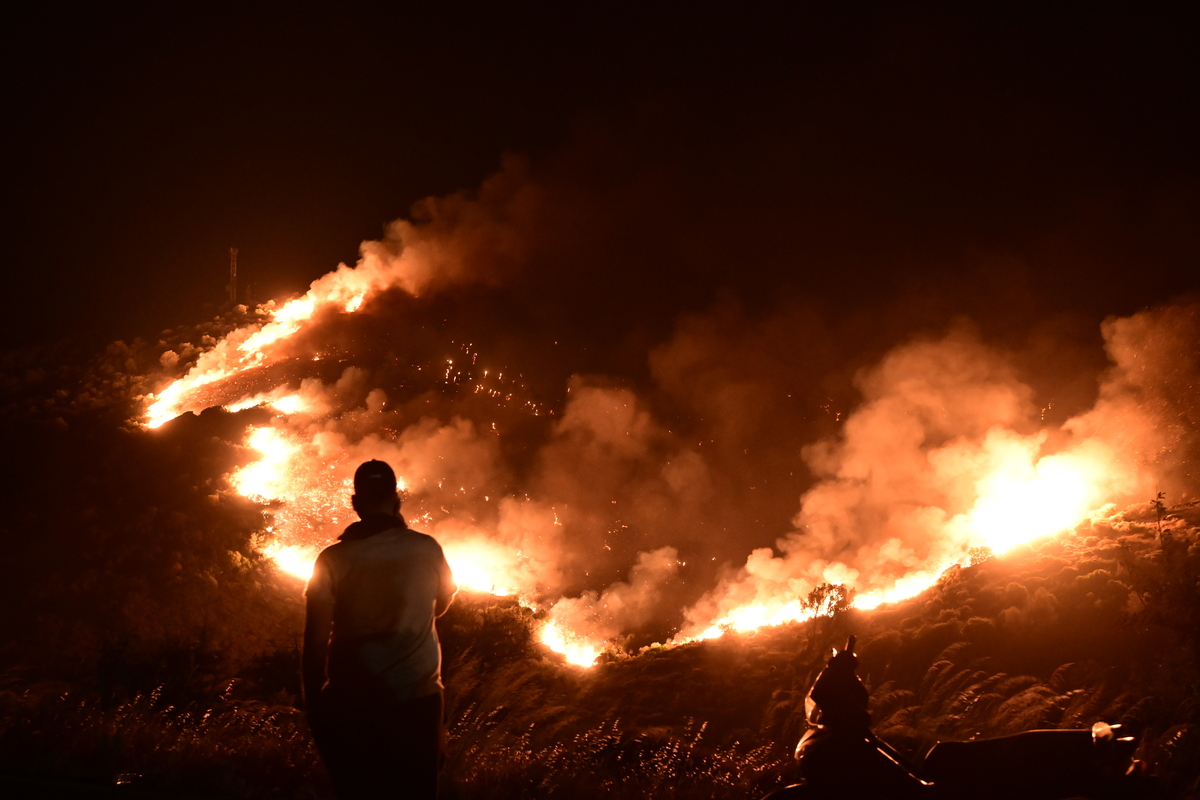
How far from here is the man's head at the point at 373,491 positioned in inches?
144

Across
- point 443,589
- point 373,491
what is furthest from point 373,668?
point 373,491

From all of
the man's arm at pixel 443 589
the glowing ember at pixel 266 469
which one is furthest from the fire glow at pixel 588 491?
the man's arm at pixel 443 589

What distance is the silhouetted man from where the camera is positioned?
11.1 ft

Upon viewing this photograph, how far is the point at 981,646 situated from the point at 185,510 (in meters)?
15.4

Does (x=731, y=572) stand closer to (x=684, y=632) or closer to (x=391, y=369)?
(x=684, y=632)

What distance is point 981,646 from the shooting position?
480 inches

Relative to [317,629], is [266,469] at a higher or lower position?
higher

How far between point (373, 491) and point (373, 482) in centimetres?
4

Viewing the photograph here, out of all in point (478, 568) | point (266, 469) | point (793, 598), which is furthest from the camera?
point (266, 469)

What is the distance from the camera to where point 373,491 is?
3.67 metres

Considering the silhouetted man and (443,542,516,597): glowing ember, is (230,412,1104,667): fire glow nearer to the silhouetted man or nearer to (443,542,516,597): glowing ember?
(443,542,516,597): glowing ember

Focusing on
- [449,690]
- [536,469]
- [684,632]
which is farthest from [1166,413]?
[449,690]

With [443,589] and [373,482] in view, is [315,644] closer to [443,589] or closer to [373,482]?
[443,589]

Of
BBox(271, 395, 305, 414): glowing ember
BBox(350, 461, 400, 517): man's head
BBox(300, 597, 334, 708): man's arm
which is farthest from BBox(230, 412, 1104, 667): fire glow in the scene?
BBox(300, 597, 334, 708): man's arm
